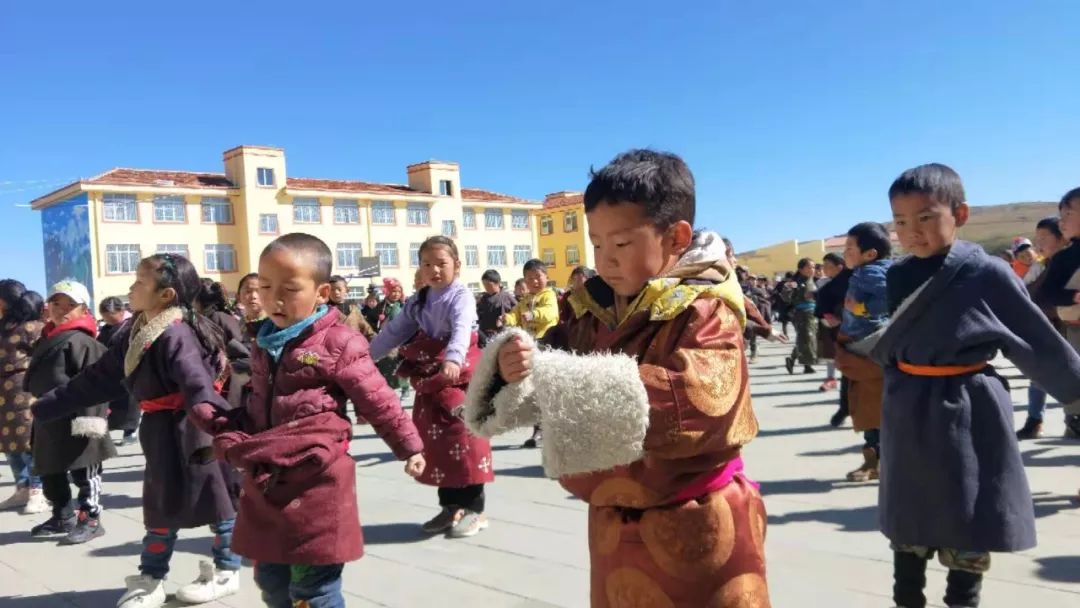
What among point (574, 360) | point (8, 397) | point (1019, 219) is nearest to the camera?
point (574, 360)

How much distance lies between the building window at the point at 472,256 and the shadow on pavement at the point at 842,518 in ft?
151

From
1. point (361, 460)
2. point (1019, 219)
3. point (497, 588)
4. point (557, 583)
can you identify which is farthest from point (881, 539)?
point (1019, 219)

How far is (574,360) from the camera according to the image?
153 cm

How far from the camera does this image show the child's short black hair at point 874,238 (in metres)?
5.13

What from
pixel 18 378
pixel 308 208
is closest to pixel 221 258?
pixel 308 208

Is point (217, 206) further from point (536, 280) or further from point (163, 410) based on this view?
point (163, 410)

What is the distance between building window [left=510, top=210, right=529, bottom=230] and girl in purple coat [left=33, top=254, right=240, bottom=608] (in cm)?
4957

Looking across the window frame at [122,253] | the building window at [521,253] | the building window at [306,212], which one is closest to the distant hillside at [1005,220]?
the building window at [521,253]

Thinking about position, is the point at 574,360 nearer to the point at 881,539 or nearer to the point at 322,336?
the point at 322,336

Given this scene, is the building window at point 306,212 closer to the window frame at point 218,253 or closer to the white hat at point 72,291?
the window frame at point 218,253

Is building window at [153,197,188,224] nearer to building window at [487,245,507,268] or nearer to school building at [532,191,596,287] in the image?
building window at [487,245,507,268]

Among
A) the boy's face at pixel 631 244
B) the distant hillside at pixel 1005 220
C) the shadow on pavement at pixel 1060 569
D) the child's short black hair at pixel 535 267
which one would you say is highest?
the distant hillside at pixel 1005 220

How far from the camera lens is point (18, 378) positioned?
19.4 feet

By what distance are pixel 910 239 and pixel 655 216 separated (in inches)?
61.7
